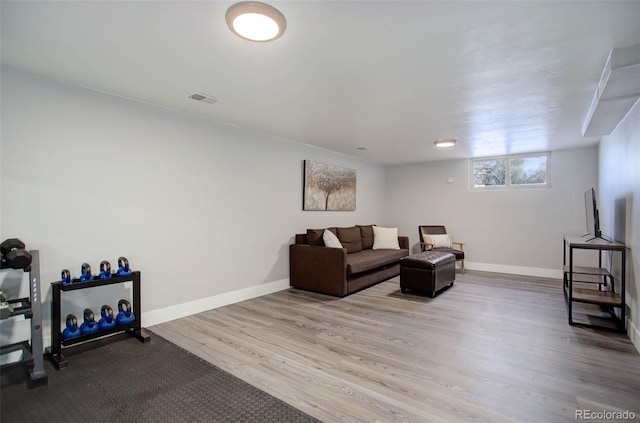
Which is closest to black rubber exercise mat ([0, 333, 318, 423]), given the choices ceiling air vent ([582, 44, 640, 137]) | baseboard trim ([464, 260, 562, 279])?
ceiling air vent ([582, 44, 640, 137])

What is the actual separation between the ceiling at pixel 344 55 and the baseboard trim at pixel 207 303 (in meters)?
2.22

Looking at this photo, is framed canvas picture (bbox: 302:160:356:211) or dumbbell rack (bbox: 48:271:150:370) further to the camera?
framed canvas picture (bbox: 302:160:356:211)

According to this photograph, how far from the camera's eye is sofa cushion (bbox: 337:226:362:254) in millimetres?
5527

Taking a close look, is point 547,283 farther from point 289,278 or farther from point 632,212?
point 289,278

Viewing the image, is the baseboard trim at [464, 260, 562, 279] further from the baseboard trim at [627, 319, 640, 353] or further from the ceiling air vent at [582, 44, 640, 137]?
the ceiling air vent at [582, 44, 640, 137]

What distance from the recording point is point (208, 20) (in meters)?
1.84

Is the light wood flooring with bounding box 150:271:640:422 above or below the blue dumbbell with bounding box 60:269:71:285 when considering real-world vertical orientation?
below

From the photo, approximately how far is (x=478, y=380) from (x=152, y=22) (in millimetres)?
3185

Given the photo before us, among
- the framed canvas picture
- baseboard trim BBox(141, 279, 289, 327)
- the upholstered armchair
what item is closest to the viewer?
baseboard trim BBox(141, 279, 289, 327)

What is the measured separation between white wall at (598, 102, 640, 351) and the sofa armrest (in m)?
2.96

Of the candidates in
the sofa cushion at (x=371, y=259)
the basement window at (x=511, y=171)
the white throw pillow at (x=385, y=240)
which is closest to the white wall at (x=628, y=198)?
the basement window at (x=511, y=171)

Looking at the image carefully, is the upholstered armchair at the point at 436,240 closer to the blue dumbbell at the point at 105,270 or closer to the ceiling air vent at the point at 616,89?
the ceiling air vent at the point at 616,89

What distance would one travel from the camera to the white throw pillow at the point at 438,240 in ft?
20.7

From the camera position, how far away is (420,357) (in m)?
2.60
